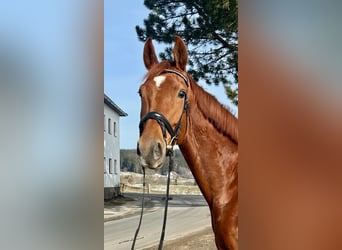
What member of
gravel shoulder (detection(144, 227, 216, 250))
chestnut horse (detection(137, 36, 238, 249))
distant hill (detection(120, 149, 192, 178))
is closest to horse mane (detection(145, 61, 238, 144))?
chestnut horse (detection(137, 36, 238, 249))

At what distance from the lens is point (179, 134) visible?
62.7 inches

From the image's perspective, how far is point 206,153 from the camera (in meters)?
1.62

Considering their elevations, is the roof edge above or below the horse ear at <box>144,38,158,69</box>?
below

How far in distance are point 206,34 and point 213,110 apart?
A: 0.28 meters

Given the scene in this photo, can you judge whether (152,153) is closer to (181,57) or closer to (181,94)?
(181,94)

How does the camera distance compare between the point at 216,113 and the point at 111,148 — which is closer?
the point at 216,113

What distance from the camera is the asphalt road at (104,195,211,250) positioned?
1.61 metres

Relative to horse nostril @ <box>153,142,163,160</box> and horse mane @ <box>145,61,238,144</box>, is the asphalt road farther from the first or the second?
horse mane @ <box>145,61,238,144</box>

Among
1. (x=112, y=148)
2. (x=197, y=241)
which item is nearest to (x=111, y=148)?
(x=112, y=148)

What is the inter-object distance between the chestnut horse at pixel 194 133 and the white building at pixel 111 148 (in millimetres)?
119

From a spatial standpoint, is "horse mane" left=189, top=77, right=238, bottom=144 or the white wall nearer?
"horse mane" left=189, top=77, right=238, bottom=144
